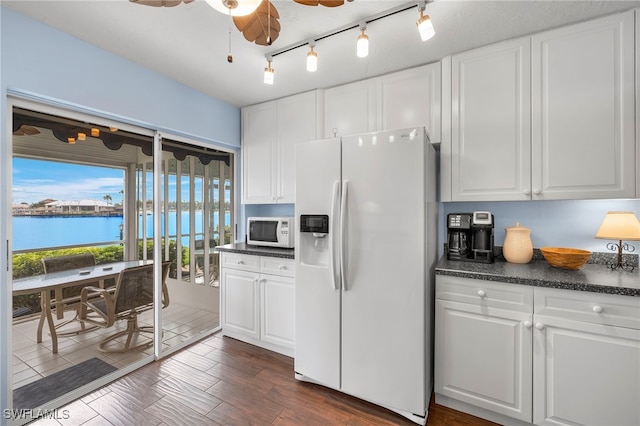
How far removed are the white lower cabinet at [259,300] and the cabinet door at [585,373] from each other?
1.81 metres

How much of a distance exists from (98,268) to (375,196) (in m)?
2.25

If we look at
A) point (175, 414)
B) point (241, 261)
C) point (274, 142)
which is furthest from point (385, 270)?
point (274, 142)

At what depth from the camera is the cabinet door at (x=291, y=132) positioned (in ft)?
9.06

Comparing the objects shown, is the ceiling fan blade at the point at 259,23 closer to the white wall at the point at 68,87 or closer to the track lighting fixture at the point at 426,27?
the track lighting fixture at the point at 426,27

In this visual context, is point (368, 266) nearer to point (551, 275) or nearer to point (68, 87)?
point (551, 275)

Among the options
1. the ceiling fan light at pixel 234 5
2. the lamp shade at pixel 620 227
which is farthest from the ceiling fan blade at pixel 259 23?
the lamp shade at pixel 620 227

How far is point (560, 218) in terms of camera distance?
6.75ft

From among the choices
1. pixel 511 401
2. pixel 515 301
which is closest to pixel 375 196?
pixel 515 301

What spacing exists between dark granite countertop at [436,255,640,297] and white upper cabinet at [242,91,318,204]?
177 cm

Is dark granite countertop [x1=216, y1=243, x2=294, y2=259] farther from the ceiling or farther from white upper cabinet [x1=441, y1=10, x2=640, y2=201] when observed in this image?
the ceiling

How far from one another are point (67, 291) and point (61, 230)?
45 cm

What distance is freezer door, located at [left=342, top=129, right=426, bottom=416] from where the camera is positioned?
5.64 feet

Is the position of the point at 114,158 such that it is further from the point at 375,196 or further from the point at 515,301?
the point at 515,301

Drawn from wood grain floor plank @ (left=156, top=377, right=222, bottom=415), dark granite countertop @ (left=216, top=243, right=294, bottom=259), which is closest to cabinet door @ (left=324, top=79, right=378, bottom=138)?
dark granite countertop @ (left=216, top=243, right=294, bottom=259)
